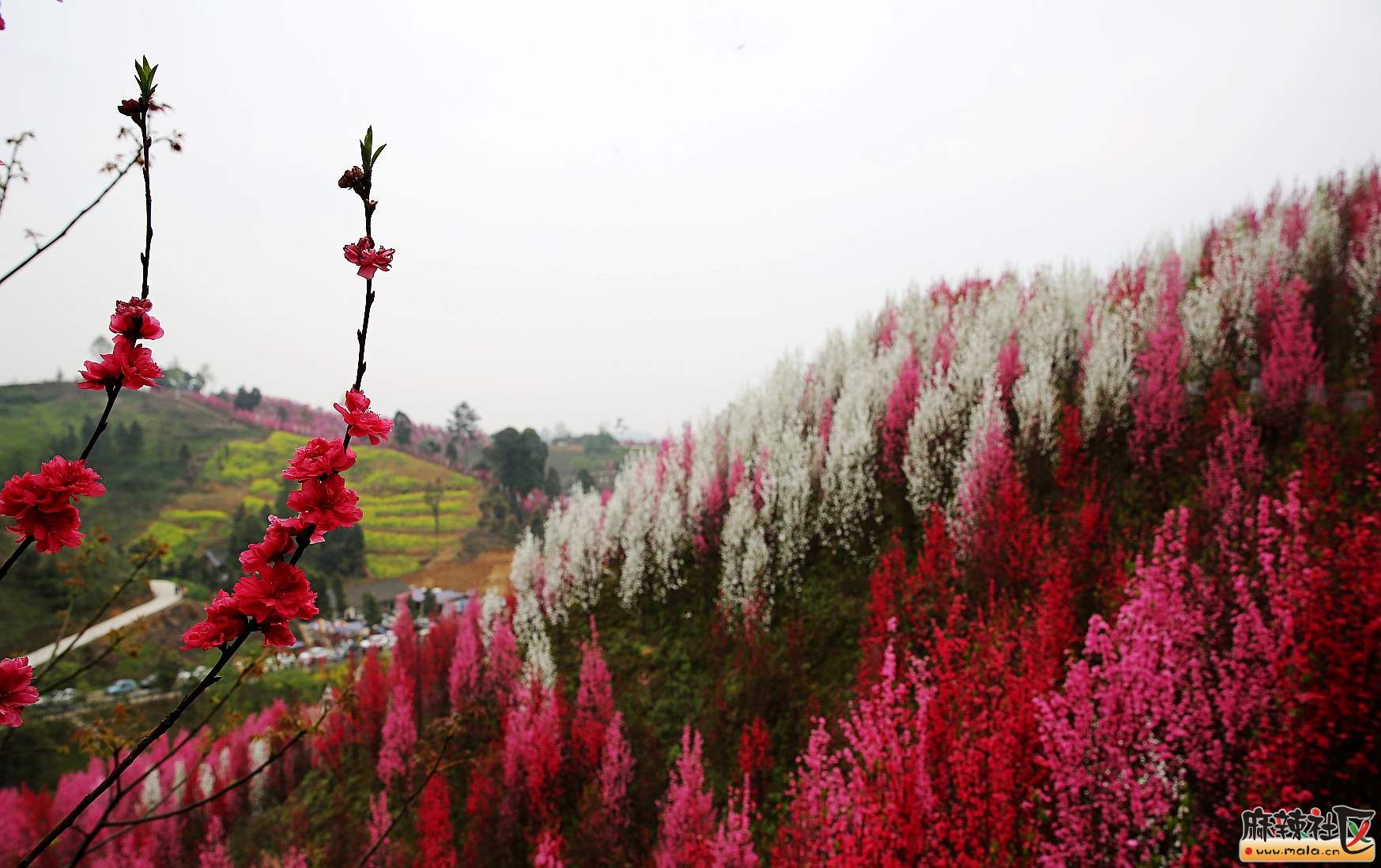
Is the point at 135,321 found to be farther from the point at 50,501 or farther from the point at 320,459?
the point at 320,459

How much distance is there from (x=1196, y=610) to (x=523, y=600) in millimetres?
7405

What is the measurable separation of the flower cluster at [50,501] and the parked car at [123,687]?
2701 centimetres

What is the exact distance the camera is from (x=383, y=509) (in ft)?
128

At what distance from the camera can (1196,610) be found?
382 centimetres

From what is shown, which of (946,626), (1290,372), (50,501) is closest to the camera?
(50,501)

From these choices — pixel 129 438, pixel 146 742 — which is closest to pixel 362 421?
pixel 146 742

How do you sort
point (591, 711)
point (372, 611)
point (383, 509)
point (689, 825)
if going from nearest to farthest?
point (689, 825) → point (591, 711) → point (372, 611) → point (383, 509)

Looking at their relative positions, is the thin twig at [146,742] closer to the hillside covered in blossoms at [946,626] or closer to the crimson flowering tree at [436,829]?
the hillside covered in blossoms at [946,626]

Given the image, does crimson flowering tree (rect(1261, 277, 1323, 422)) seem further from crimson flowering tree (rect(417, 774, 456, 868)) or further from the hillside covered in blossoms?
crimson flowering tree (rect(417, 774, 456, 868))

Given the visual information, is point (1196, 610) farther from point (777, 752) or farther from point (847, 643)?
point (777, 752)

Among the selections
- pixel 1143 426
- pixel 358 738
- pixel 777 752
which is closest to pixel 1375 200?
pixel 1143 426

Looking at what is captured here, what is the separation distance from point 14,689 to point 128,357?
1.94 feet

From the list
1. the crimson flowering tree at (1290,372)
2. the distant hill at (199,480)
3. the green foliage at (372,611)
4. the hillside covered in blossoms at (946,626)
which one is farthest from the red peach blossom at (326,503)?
the distant hill at (199,480)

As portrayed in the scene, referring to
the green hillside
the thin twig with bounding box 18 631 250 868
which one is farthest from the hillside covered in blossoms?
the green hillside
